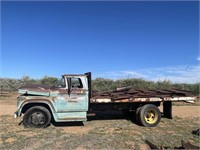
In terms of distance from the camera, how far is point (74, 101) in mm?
10227

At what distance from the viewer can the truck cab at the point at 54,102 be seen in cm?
996

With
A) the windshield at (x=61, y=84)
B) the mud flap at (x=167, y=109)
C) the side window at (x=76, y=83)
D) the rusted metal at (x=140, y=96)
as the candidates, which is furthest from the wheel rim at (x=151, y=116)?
the windshield at (x=61, y=84)

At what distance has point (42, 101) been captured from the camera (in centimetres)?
1000

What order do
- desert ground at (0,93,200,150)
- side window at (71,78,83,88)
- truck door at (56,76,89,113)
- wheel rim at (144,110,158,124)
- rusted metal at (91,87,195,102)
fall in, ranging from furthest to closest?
wheel rim at (144,110,158,124), rusted metal at (91,87,195,102), side window at (71,78,83,88), truck door at (56,76,89,113), desert ground at (0,93,200,150)

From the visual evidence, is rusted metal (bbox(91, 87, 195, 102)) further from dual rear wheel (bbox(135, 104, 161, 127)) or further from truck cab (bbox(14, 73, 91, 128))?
truck cab (bbox(14, 73, 91, 128))

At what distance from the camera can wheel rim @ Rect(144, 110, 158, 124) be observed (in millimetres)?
11055

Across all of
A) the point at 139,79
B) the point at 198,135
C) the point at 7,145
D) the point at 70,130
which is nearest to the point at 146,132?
the point at 198,135

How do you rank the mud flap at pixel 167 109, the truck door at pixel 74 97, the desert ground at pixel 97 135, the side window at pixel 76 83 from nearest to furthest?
the desert ground at pixel 97 135 → the truck door at pixel 74 97 → the side window at pixel 76 83 → the mud flap at pixel 167 109

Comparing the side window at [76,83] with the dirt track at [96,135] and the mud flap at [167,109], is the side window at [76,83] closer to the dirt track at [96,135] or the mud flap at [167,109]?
the dirt track at [96,135]

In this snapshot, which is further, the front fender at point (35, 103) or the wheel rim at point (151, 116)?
the wheel rim at point (151, 116)

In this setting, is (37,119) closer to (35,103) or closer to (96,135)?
(35,103)

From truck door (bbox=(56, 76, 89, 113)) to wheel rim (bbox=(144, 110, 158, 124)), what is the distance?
8.74ft

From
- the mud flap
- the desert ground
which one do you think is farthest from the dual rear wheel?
the mud flap

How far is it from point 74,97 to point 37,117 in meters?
1.57
